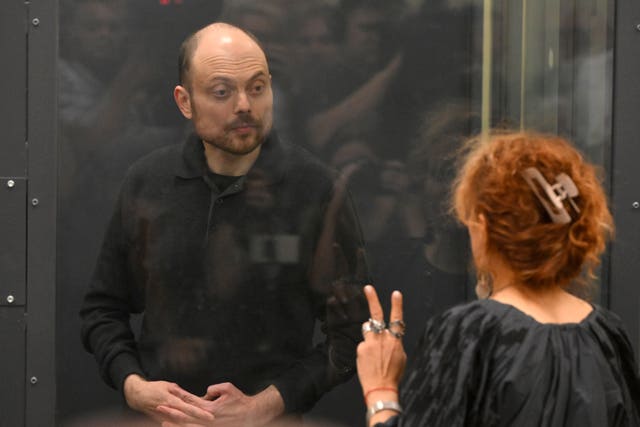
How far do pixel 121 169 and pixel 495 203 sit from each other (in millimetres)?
1324

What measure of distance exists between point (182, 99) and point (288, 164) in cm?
36

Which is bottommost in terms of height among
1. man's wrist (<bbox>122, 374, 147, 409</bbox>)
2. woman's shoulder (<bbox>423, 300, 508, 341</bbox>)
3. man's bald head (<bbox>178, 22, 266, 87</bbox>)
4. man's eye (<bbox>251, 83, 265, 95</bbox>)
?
man's wrist (<bbox>122, 374, 147, 409</bbox>)

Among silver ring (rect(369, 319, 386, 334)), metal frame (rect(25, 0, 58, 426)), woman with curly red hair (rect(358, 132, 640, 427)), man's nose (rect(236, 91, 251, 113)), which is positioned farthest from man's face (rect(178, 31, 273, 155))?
woman with curly red hair (rect(358, 132, 640, 427))

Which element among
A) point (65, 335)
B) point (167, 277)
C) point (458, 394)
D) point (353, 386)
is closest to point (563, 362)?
point (458, 394)

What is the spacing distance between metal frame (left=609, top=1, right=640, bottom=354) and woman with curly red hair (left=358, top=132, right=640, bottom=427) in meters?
0.94

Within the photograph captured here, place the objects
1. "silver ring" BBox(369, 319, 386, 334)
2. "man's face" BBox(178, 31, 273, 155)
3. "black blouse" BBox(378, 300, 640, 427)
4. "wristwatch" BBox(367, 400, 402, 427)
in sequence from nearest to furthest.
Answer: "black blouse" BBox(378, 300, 640, 427) → "wristwatch" BBox(367, 400, 402, 427) → "silver ring" BBox(369, 319, 386, 334) → "man's face" BBox(178, 31, 273, 155)

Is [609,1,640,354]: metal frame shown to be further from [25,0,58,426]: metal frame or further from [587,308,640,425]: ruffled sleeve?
[25,0,58,426]: metal frame

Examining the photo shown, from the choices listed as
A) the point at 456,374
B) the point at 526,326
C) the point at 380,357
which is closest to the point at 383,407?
the point at 380,357

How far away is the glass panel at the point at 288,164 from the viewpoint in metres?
3.29

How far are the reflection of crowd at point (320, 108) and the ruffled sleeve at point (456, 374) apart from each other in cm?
101

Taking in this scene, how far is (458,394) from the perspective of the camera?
7.53 feet

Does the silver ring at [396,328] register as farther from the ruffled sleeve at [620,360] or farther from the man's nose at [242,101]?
the man's nose at [242,101]

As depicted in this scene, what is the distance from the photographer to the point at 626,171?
11.3 feet

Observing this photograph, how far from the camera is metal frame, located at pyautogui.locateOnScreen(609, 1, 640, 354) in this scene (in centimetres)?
342
